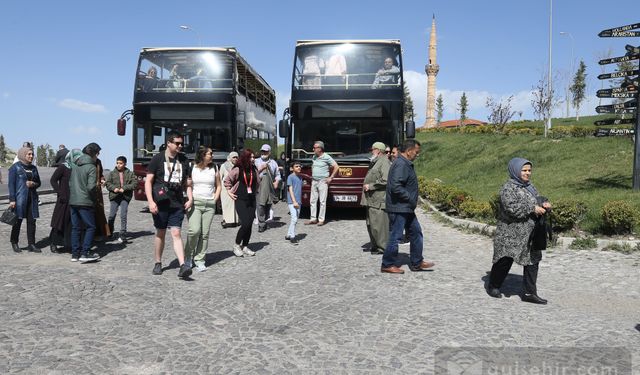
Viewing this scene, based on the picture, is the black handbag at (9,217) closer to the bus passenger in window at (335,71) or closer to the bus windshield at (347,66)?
the bus windshield at (347,66)

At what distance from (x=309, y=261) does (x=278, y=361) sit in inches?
154

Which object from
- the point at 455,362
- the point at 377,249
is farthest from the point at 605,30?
the point at 455,362

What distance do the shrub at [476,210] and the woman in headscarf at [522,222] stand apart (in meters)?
5.71

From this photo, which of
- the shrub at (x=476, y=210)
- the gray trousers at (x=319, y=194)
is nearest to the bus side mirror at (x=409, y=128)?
the shrub at (x=476, y=210)

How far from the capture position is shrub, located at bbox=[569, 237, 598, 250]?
849 cm

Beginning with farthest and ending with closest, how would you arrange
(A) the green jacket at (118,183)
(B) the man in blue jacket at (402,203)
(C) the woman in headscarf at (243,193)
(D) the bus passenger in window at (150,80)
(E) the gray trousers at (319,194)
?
(D) the bus passenger in window at (150,80), (E) the gray trousers at (319,194), (A) the green jacket at (118,183), (C) the woman in headscarf at (243,193), (B) the man in blue jacket at (402,203)

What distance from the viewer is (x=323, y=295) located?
587cm

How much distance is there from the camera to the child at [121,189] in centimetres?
927

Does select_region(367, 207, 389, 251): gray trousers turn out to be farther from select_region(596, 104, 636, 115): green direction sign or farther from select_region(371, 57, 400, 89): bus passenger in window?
select_region(596, 104, 636, 115): green direction sign

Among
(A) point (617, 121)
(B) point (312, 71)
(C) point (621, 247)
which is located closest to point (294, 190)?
(B) point (312, 71)

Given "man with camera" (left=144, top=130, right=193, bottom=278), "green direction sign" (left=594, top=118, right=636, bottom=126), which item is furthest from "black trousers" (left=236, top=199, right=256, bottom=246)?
"green direction sign" (left=594, top=118, right=636, bottom=126)

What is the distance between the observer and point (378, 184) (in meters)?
8.45

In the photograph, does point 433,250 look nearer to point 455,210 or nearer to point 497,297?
point 497,297

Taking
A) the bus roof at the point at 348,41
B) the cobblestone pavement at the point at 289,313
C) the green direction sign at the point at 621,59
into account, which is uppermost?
the bus roof at the point at 348,41
